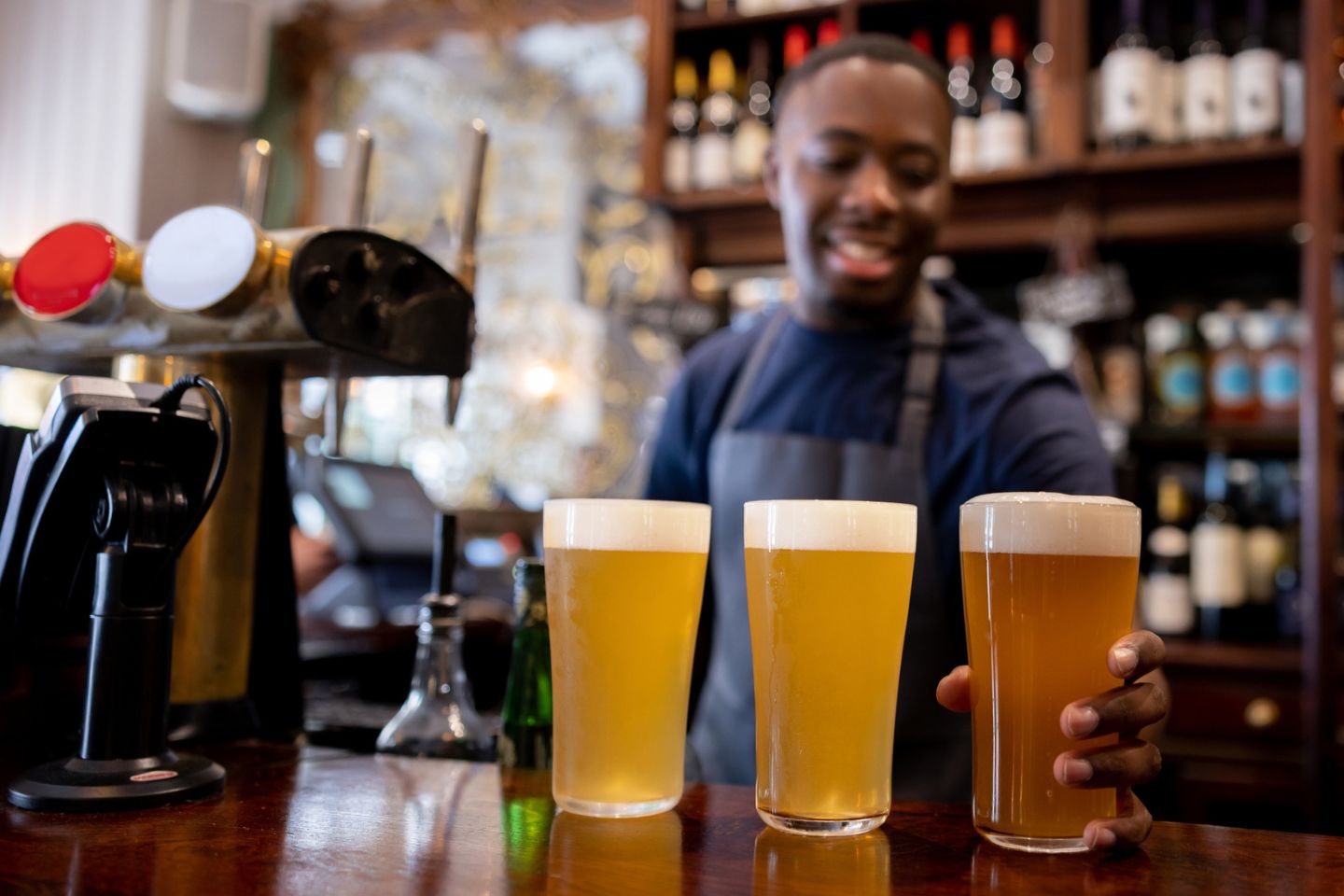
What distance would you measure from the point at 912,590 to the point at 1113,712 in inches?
31.2

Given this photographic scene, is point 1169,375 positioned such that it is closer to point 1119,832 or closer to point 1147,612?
point 1147,612

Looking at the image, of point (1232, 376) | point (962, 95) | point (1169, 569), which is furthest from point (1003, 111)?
point (1169, 569)

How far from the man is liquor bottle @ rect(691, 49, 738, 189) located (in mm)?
1352

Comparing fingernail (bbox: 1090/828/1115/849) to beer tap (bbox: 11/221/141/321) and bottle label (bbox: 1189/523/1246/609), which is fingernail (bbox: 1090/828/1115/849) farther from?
bottle label (bbox: 1189/523/1246/609)

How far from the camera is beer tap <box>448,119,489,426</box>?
1157 millimetres

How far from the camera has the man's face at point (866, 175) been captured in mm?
1562

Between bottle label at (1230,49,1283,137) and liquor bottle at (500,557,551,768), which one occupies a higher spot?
bottle label at (1230,49,1283,137)

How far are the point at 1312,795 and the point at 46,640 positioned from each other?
8.03 feet

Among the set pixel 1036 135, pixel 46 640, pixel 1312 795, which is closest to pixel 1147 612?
pixel 1312 795

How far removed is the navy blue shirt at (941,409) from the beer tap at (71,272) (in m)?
0.97

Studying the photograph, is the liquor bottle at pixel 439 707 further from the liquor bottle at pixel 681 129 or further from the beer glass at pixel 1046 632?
the liquor bottle at pixel 681 129

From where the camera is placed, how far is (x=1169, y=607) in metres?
2.68

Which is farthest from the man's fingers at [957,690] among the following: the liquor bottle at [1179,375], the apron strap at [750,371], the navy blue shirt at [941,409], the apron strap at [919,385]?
the liquor bottle at [1179,375]

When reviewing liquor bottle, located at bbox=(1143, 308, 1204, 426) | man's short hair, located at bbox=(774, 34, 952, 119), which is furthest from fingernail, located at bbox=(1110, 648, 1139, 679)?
liquor bottle, located at bbox=(1143, 308, 1204, 426)
